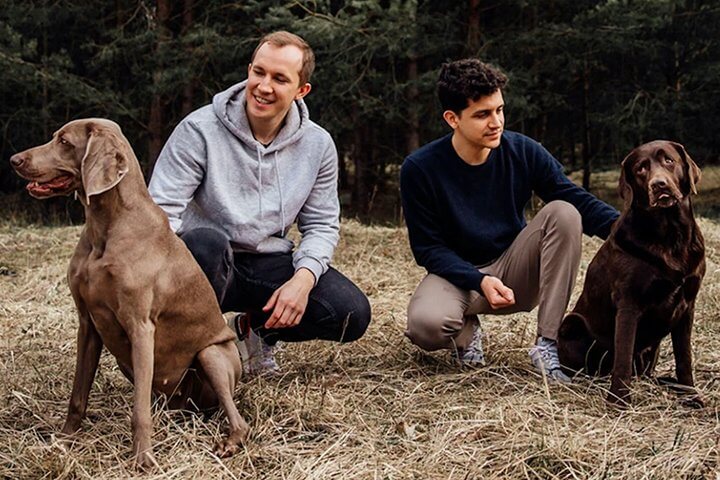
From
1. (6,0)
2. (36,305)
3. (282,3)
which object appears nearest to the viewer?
(36,305)

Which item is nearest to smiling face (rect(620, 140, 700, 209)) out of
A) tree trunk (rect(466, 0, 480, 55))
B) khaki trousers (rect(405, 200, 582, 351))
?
khaki trousers (rect(405, 200, 582, 351))

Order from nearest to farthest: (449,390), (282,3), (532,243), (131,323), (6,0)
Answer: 1. (131,323)
2. (449,390)
3. (532,243)
4. (282,3)
5. (6,0)

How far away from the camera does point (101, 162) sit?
2.87m

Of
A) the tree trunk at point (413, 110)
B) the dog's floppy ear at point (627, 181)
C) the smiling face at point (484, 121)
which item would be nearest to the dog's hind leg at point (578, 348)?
the dog's floppy ear at point (627, 181)

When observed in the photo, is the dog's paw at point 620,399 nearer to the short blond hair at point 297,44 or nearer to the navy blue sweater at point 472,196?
the navy blue sweater at point 472,196

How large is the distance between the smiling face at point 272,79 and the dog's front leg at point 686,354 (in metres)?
1.94

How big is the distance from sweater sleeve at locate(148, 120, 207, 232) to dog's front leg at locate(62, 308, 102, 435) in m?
0.72

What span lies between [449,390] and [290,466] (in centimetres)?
116

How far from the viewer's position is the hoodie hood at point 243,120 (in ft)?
12.8

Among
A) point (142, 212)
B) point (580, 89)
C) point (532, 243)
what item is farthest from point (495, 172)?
point (580, 89)

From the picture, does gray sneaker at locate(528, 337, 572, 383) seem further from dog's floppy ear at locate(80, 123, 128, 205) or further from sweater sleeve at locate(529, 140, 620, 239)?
dog's floppy ear at locate(80, 123, 128, 205)

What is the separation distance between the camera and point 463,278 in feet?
13.5

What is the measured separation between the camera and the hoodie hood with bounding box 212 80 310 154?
12.8 feet

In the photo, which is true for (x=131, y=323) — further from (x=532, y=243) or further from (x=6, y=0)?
(x=6, y=0)
